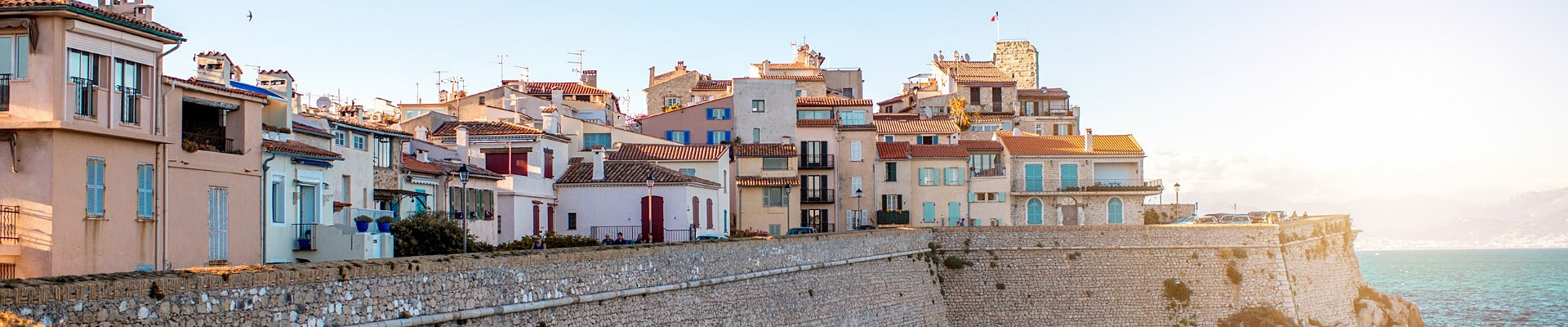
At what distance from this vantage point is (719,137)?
6700cm

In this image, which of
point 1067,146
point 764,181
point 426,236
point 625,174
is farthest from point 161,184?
point 1067,146

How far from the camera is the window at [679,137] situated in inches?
2643

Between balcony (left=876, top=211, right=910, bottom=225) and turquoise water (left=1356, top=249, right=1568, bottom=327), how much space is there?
29.4 m

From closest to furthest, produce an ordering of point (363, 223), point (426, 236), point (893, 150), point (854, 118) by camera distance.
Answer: point (363, 223), point (426, 236), point (893, 150), point (854, 118)

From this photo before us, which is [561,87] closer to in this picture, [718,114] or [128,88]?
[718,114]

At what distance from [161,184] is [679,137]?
46198 millimetres

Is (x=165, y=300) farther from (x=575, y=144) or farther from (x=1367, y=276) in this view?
(x=1367, y=276)

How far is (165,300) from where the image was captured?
14.9 meters

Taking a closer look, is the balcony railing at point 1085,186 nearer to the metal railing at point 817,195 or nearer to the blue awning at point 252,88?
the metal railing at point 817,195

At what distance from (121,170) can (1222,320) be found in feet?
125

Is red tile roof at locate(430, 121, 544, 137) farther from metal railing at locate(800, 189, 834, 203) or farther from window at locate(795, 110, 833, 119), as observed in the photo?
window at locate(795, 110, 833, 119)

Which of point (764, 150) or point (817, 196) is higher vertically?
point (764, 150)

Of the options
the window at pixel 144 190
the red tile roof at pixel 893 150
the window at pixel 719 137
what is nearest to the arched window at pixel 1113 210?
the red tile roof at pixel 893 150

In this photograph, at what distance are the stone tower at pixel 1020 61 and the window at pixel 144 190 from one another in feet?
285
